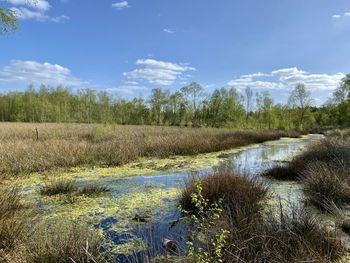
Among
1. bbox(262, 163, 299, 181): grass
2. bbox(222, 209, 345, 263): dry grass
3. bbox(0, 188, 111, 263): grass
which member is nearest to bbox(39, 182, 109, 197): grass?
bbox(0, 188, 111, 263): grass

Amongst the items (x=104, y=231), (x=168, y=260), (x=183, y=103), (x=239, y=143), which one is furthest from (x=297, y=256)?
(x=183, y=103)

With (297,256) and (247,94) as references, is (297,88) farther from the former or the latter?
(297,256)

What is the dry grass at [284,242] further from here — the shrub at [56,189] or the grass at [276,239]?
the shrub at [56,189]

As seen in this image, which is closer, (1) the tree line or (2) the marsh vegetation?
(2) the marsh vegetation

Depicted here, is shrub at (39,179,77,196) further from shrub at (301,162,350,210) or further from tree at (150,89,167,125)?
tree at (150,89,167,125)

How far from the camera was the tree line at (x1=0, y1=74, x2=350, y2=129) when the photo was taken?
36.3 meters

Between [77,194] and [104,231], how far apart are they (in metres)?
2.05

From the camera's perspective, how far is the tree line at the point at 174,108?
36.3 meters

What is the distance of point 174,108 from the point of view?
41.5 meters

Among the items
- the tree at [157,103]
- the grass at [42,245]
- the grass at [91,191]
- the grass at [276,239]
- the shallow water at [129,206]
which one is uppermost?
the tree at [157,103]

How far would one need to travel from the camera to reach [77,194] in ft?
19.0

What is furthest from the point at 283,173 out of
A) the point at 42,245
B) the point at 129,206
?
the point at 42,245

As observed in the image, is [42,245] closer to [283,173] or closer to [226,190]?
[226,190]

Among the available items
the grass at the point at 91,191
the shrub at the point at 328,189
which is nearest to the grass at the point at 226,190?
the shrub at the point at 328,189
